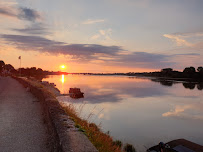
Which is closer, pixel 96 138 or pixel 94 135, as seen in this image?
pixel 96 138

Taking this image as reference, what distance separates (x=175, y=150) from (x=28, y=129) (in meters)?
9.63

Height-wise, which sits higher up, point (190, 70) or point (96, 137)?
point (190, 70)

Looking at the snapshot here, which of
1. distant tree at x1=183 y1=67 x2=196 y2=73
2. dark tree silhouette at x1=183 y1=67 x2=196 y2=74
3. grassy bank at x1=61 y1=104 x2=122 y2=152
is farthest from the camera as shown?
dark tree silhouette at x1=183 y1=67 x2=196 y2=74

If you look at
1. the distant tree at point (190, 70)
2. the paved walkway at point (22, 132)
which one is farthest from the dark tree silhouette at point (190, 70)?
the paved walkway at point (22, 132)

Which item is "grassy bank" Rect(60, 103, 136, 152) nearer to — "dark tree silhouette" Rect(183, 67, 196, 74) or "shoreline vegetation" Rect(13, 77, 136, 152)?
"shoreline vegetation" Rect(13, 77, 136, 152)

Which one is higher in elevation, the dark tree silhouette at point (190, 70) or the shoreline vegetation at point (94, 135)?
the dark tree silhouette at point (190, 70)

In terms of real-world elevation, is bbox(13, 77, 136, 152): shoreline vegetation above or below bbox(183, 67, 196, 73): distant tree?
below

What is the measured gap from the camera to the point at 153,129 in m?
18.8

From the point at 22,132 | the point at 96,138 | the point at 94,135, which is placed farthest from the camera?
the point at 22,132

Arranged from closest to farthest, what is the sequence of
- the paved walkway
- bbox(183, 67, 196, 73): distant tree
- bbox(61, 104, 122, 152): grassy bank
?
1. the paved walkway
2. bbox(61, 104, 122, 152): grassy bank
3. bbox(183, 67, 196, 73): distant tree

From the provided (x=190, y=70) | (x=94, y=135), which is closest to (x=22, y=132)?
(x=94, y=135)

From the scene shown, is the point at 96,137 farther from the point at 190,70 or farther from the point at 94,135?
the point at 190,70

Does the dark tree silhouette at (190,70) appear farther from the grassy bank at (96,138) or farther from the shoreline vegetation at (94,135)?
the grassy bank at (96,138)

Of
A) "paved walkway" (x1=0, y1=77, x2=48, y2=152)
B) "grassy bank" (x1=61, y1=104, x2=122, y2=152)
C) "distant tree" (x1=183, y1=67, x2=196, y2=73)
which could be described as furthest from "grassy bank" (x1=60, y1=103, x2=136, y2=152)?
"distant tree" (x1=183, y1=67, x2=196, y2=73)
